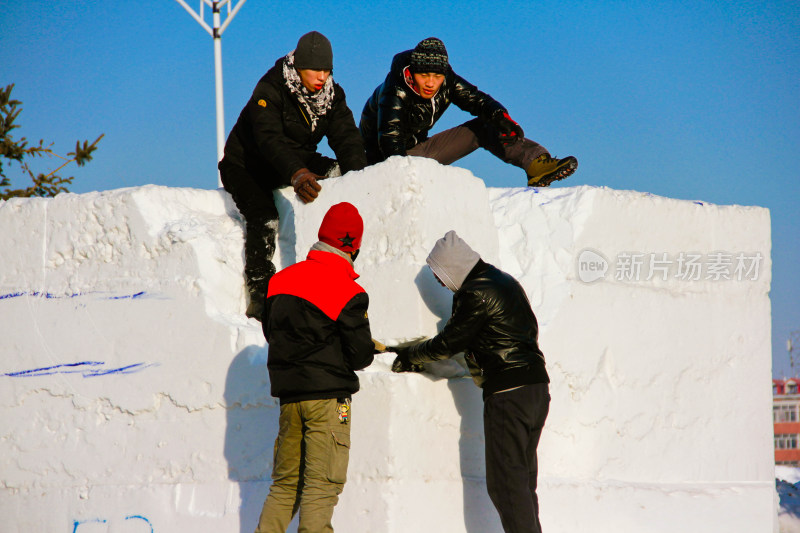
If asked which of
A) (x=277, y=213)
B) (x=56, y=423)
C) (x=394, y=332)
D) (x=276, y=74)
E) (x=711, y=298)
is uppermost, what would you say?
(x=276, y=74)

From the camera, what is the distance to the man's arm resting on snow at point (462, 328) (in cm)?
354

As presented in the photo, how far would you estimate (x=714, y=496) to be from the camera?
4.66 m

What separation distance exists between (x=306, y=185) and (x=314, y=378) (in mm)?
1177

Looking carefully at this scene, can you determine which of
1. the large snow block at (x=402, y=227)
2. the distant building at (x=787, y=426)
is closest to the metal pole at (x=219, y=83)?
the large snow block at (x=402, y=227)

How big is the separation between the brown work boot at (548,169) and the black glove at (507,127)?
0.19 m

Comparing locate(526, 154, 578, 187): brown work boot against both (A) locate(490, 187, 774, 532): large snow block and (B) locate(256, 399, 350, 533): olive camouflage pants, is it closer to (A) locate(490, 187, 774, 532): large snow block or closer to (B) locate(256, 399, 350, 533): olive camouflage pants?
(A) locate(490, 187, 774, 532): large snow block

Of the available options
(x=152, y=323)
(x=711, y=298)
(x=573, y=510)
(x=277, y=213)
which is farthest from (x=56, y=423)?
(x=711, y=298)

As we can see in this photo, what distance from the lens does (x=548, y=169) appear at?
496 centimetres

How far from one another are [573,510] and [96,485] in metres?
2.44

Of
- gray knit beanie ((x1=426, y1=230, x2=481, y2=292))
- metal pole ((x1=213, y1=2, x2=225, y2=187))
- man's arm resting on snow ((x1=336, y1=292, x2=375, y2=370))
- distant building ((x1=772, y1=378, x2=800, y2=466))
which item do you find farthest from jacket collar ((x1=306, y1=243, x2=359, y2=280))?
distant building ((x1=772, y1=378, x2=800, y2=466))

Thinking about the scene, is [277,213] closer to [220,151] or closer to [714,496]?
[714,496]

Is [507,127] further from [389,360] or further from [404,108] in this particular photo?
[389,360]

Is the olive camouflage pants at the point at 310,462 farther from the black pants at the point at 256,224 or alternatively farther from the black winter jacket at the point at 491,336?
the black pants at the point at 256,224

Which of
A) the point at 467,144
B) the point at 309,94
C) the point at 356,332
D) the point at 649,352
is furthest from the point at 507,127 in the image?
the point at 356,332
